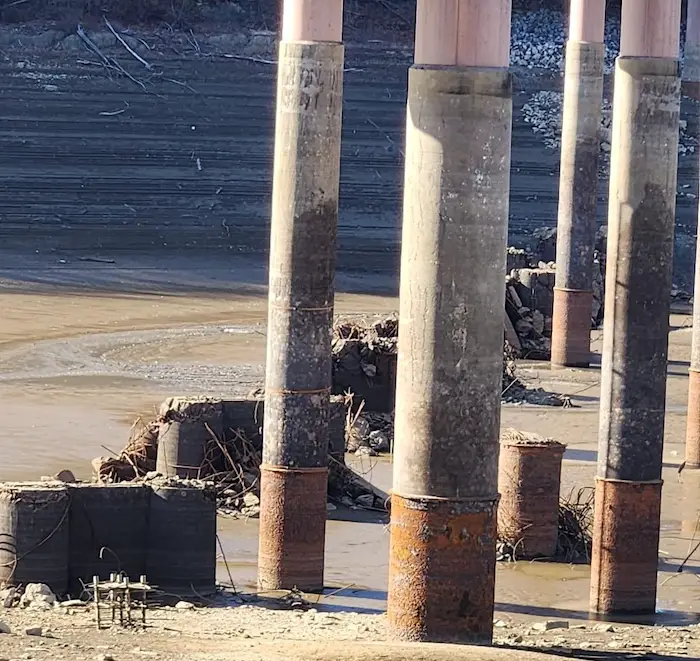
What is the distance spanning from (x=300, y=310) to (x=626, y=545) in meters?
2.81

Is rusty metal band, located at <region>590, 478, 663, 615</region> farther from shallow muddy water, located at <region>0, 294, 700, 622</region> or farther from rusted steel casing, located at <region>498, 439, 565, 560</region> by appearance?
rusted steel casing, located at <region>498, 439, 565, 560</region>

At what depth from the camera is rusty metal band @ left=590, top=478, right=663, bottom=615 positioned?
1445 centimetres

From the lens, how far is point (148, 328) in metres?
28.4

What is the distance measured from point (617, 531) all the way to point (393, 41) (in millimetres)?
35337

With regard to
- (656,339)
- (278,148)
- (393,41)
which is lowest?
(656,339)

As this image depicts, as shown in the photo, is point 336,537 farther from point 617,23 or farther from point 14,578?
point 617,23

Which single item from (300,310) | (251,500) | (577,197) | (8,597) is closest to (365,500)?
(251,500)

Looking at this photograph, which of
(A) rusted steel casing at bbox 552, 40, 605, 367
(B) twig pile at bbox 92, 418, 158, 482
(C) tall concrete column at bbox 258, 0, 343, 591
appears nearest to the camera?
(C) tall concrete column at bbox 258, 0, 343, 591

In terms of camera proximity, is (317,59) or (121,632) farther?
(317,59)

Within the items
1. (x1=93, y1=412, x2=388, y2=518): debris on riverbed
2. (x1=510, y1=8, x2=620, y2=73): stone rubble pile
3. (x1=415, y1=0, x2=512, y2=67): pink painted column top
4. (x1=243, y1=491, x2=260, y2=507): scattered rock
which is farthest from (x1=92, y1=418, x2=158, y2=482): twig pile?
(x1=510, y1=8, x2=620, y2=73): stone rubble pile

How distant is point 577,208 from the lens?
26.1m

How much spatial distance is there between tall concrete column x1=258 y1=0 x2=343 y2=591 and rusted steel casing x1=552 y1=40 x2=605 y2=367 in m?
11.5

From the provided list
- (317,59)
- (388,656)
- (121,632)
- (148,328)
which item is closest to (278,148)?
(317,59)

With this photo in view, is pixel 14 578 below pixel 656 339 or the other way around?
below
